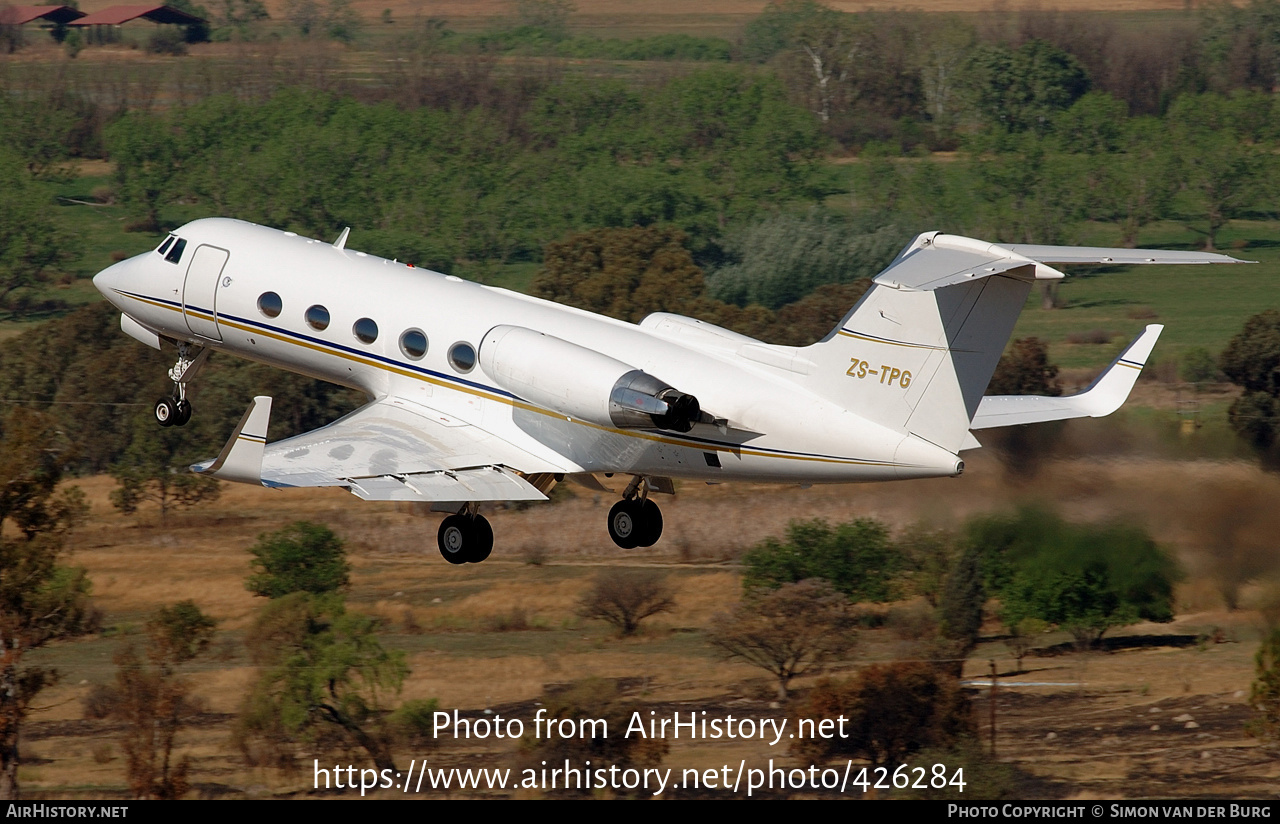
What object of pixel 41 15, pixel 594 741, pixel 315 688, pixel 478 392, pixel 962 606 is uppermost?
pixel 478 392

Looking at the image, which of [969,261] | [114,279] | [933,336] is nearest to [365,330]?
[114,279]

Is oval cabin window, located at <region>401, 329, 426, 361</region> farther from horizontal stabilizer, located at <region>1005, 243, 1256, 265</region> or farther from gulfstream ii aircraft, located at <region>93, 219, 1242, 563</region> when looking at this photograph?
horizontal stabilizer, located at <region>1005, 243, 1256, 265</region>

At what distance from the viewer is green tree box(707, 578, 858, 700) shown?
157 ft

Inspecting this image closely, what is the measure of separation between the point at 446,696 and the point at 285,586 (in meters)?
6.19

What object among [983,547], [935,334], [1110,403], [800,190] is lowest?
[800,190]

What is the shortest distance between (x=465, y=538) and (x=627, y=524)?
2.43 meters

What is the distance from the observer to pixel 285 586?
49.6 metres

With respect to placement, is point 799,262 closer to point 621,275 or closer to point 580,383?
point 621,275

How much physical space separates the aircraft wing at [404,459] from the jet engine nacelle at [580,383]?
3.68 ft

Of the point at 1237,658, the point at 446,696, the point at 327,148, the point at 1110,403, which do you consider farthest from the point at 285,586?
the point at 327,148

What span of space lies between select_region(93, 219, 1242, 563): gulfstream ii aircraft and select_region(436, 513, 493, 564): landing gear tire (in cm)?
3

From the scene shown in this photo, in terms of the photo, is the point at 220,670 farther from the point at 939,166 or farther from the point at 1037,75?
the point at 1037,75

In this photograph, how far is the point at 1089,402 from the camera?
24688 mm

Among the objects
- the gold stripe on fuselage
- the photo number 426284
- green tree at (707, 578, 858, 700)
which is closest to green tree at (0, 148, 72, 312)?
green tree at (707, 578, 858, 700)
